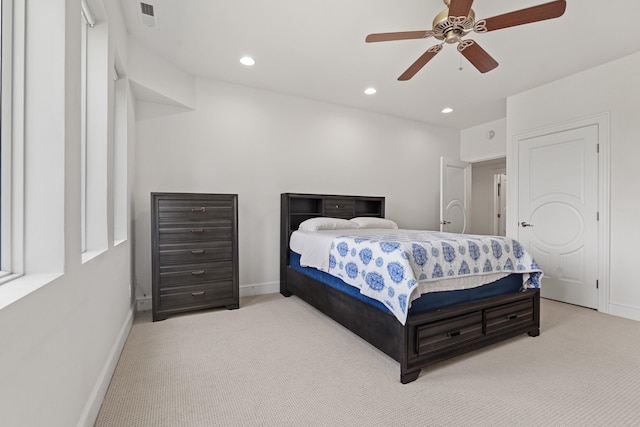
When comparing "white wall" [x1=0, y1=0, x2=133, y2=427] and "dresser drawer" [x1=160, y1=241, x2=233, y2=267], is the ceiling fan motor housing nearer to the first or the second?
Result: "white wall" [x1=0, y1=0, x2=133, y2=427]

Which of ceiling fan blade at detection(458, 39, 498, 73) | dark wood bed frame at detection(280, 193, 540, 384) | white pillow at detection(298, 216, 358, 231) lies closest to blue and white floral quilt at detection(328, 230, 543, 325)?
dark wood bed frame at detection(280, 193, 540, 384)

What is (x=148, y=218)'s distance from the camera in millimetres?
3252

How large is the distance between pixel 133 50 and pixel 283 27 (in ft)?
4.85

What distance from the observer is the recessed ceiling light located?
308cm

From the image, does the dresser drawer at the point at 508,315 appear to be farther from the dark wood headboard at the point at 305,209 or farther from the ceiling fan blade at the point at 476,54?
the dark wood headboard at the point at 305,209

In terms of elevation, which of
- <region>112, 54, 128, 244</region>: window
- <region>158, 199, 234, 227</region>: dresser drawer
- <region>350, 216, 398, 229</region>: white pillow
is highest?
<region>112, 54, 128, 244</region>: window

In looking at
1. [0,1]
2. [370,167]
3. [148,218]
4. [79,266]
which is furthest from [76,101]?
[370,167]

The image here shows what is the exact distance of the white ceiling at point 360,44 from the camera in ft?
7.54

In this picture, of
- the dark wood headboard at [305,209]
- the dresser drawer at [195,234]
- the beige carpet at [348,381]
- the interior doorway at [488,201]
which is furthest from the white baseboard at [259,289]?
the interior doorway at [488,201]

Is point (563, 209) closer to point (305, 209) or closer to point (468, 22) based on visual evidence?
point (468, 22)

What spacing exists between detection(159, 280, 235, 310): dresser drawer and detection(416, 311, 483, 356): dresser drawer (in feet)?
6.80

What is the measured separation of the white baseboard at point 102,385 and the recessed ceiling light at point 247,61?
2766mm

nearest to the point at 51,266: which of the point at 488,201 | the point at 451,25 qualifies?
the point at 451,25

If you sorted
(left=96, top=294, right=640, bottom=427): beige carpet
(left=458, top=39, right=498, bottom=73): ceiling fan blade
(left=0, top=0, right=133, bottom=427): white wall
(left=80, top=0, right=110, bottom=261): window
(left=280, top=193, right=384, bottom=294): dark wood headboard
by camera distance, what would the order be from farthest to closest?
1. (left=280, top=193, right=384, bottom=294): dark wood headboard
2. (left=458, top=39, right=498, bottom=73): ceiling fan blade
3. (left=80, top=0, right=110, bottom=261): window
4. (left=96, top=294, right=640, bottom=427): beige carpet
5. (left=0, top=0, right=133, bottom=427): white wall
